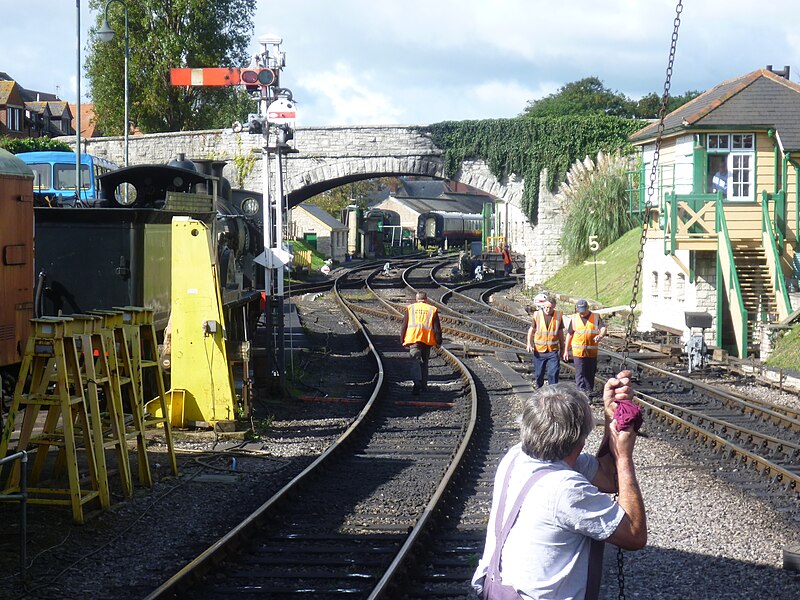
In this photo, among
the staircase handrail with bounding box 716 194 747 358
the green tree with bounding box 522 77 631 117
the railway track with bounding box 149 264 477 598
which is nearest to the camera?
the railway track with bounding box 149 264 477 598

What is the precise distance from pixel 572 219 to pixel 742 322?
1846 cm

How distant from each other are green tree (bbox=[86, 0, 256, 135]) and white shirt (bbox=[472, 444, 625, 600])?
4808 cm

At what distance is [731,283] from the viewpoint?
21031 millimetres

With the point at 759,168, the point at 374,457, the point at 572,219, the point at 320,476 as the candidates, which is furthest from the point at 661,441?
the point at 572,219

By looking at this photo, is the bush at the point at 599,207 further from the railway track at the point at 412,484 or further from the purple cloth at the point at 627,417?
the purple cloth at the point at 627,417

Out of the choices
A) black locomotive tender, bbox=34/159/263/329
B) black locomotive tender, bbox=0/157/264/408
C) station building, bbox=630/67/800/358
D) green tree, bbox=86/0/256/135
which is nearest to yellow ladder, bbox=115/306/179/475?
black locomotive tender, bbox=0/157/264/408

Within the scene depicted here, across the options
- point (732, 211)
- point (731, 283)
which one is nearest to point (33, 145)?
point (732, 211)

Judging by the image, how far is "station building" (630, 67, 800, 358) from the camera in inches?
853

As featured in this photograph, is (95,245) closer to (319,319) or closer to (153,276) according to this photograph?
(153,276)

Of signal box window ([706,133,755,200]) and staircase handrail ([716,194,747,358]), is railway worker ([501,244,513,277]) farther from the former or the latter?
staircase handrail ([716,194,747,358])

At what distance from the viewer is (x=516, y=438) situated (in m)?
12.4

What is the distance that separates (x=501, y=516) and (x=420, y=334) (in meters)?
11.5

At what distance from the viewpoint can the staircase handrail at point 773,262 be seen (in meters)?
20.5

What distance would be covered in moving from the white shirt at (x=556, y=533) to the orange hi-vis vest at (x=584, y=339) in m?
9.98
